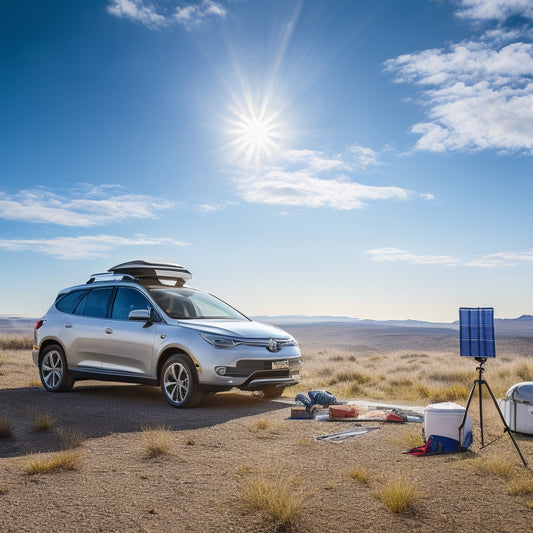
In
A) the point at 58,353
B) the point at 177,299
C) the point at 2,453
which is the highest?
the point at 177,299

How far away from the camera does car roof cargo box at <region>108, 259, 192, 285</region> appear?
37.9 ft

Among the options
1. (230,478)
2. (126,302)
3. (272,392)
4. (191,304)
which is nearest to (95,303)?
(126,302)

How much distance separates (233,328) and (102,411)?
7.81 feet

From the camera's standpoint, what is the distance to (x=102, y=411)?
31.7 feet

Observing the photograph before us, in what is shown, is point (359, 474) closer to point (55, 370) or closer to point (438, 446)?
point (438, 446)

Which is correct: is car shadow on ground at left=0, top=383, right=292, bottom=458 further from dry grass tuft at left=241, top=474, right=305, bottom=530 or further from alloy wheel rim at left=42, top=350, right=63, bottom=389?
dry grass tuft at left=241, top=474, right=305, bottom=530

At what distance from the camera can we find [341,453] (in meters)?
6.87

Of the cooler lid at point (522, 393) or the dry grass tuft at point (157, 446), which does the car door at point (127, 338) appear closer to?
the dry grass tuft at point (157, 446)

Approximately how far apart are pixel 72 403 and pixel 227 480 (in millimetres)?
5636

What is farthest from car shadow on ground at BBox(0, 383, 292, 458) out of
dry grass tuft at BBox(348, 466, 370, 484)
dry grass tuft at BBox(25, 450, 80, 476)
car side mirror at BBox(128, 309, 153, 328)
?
dry grass tuft at BBox(348, 466, 370, 484)

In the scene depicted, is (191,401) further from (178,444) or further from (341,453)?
(341,453)

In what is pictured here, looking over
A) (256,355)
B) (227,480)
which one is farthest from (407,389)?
(227,480)

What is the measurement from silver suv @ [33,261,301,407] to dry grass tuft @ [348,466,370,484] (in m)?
3.96

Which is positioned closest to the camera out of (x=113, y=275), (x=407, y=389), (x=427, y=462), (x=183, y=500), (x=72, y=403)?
(x=183, y=500)
